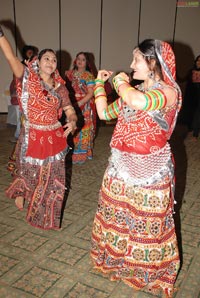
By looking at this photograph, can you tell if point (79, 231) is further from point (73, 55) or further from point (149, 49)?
point (73, 55)

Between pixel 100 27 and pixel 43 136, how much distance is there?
5050mm

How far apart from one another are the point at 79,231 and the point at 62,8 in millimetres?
5328

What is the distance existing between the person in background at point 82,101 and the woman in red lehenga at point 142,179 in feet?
7.63

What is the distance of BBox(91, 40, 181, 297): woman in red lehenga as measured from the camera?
5.41 feet

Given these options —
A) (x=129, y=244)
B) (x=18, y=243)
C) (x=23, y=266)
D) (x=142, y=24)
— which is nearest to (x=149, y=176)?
(x=129, y=244)

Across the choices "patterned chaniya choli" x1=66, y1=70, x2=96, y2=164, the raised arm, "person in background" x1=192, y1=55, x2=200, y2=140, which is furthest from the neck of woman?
"person in background" x1=192, y1=55, x2=200, y2=140

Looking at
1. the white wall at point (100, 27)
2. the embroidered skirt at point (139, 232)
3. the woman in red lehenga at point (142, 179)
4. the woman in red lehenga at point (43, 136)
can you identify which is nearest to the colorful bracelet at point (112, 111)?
the woman in red lehenga at point (142, 179)

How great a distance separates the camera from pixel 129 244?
192 centimetres

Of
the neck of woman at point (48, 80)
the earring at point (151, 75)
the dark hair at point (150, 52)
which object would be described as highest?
the dark hair at point (150, 52)

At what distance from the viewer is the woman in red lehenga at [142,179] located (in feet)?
5.41

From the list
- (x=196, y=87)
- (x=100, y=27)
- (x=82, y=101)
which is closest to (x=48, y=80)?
(x=82, y=101)

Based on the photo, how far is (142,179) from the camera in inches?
71.4

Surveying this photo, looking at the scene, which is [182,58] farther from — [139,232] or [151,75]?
[139,232]

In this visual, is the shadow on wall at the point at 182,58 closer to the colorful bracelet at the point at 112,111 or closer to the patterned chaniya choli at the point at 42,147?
the patterned chaniya choli at the point at 42,147
